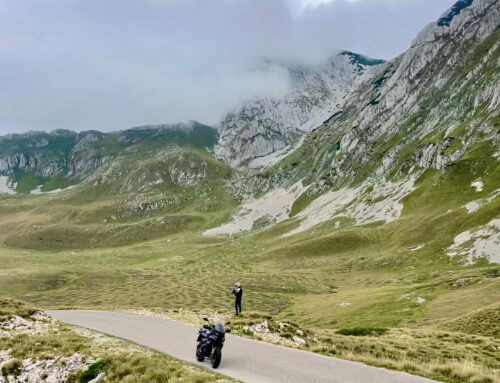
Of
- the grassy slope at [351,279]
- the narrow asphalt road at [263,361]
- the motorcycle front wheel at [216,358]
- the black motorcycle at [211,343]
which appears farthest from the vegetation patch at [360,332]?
the motorcycle front wheel at [216,358]

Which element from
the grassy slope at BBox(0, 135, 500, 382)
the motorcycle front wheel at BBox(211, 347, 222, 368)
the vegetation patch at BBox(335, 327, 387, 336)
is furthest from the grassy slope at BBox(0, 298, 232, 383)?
the vegetation patch at BBox(335, 327, 387, 336)

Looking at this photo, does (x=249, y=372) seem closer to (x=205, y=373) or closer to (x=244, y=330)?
(x=205, y=373)

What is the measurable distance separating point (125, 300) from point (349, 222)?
11849 cm

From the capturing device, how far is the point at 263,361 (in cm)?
1848

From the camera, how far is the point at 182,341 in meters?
23.8

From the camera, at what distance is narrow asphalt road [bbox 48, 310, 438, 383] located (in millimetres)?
15883

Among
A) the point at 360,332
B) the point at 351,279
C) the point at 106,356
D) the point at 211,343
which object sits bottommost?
the point at 351,279

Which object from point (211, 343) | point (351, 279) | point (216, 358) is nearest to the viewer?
point (216, 358)

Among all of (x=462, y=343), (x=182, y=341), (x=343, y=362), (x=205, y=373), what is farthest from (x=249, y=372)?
(x=462, y=343)

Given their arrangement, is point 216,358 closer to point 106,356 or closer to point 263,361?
point 263,361

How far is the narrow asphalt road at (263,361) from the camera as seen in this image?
52.1ft

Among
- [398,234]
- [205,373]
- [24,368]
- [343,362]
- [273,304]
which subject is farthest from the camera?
[398,234]

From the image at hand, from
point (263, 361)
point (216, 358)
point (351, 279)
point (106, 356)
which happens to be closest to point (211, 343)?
point (216, 358)

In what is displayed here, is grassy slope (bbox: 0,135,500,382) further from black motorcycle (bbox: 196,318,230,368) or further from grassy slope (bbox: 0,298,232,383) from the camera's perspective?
grassy slope (bbox: 0,298,232,383)
